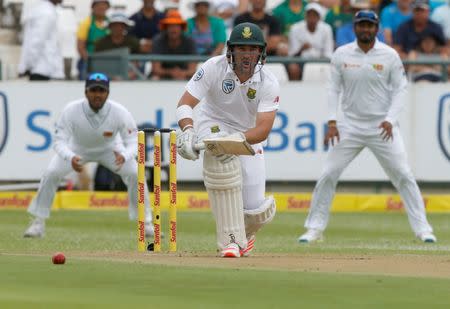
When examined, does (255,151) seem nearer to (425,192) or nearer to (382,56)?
(382,56)

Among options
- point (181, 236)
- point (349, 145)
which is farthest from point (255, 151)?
point (181, 236)

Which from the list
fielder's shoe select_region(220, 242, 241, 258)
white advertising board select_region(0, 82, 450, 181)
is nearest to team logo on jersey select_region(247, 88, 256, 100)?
fielder's shoe select_region(220, 242, 241, 258)

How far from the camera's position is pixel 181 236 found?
14.6 m

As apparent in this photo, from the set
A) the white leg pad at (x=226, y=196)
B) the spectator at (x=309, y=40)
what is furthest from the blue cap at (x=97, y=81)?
the spectator at (x=309, y=40)

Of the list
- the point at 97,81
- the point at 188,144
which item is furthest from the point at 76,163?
the point at 188,144

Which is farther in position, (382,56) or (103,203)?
(103,203)

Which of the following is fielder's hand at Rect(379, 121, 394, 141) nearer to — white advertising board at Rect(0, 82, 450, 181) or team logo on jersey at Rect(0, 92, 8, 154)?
white advertising board at Rect(0, 82, 450, 181)

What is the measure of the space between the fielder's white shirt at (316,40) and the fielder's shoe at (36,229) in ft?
19.9

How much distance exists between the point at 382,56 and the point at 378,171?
5619 millimetres

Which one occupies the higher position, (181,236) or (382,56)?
(382,56)

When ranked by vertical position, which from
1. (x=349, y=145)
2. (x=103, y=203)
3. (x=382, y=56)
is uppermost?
(x=382, y=56)

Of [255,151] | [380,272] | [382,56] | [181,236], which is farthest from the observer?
[181,236]

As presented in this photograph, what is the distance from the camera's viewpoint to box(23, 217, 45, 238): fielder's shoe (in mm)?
14211

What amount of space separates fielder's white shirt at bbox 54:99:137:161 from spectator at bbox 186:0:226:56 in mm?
4479
